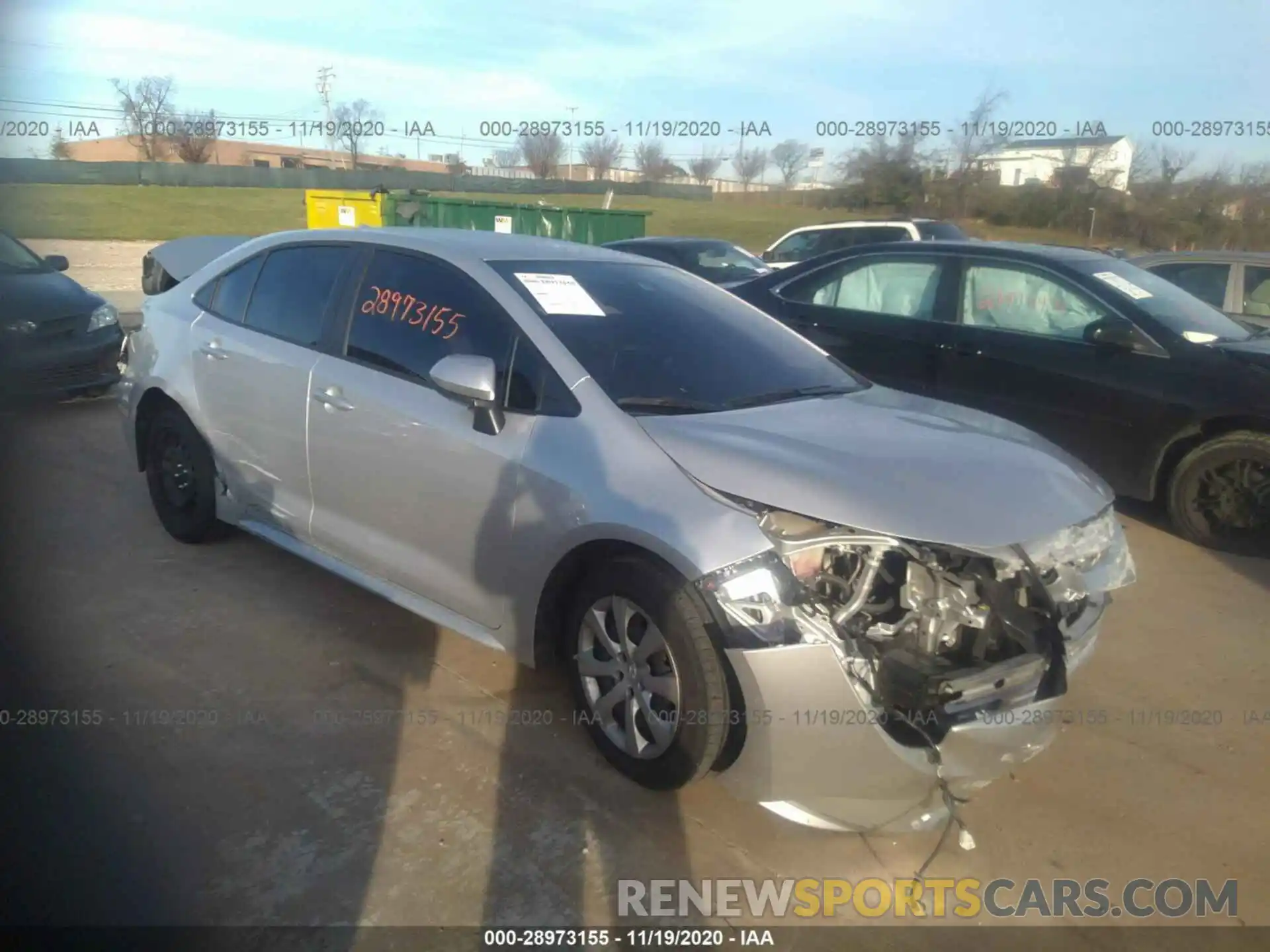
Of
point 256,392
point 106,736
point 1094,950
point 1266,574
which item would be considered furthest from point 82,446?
point 1266,574

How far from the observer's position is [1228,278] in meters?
8.15

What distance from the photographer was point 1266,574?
519 cm

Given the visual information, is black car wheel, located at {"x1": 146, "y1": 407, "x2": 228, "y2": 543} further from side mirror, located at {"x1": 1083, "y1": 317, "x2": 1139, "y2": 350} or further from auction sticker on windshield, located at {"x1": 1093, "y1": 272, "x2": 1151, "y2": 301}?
auction sticker on windshield, located at {"x1": 1093, "y1": 272, "x2": 1151, "y2": 301}

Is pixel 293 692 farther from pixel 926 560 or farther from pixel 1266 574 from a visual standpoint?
pixel 1266 574

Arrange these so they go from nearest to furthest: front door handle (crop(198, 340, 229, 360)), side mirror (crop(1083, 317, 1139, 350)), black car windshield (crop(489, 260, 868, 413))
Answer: black car windshield (crop(489, 260, 868, 413)), front door handle (crop(198, 340, 229, 360)), side mirror (crop(1083, 317, 1139, 350))

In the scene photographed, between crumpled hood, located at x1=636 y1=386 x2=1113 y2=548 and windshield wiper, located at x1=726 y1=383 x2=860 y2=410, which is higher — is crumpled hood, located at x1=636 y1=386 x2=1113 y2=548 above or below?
below

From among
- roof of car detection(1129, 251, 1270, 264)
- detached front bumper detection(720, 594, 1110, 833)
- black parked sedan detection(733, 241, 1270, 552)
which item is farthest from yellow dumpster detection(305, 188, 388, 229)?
detached front bumper detection(720, 594, 1110, 833)

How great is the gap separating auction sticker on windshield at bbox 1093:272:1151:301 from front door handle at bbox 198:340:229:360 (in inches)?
194

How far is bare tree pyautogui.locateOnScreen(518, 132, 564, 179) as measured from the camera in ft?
132

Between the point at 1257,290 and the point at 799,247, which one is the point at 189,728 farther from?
the point at 799,247

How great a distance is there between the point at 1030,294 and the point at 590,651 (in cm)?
423

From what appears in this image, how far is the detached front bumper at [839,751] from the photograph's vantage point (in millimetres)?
2547

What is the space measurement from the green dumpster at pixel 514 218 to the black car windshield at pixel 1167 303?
49.3 ft

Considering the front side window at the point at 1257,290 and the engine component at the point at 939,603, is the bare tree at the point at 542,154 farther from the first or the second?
the engine component at the point at 939,603
